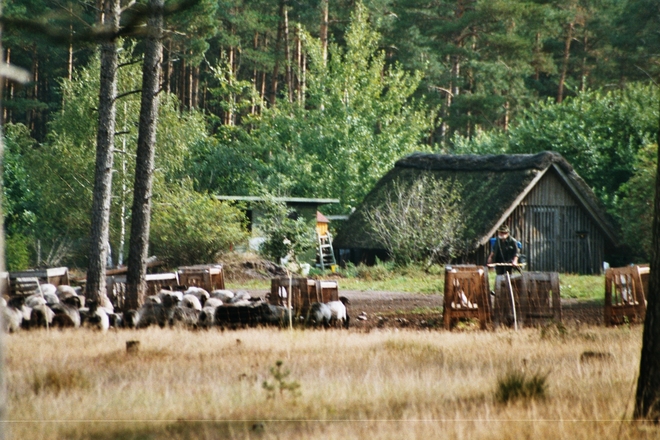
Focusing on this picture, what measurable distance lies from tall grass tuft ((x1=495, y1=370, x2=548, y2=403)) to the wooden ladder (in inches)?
862

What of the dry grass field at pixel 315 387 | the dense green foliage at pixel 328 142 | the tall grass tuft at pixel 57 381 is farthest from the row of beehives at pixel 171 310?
the dense green foliage at pixel 328 142

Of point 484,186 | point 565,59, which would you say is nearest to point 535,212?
point 484,186

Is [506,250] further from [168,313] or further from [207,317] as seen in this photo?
[168,313]

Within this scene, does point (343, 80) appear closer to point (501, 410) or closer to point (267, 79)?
point (267, 79)

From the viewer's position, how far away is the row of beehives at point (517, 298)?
12852 millimetres

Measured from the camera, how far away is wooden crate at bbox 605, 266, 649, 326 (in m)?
13.0

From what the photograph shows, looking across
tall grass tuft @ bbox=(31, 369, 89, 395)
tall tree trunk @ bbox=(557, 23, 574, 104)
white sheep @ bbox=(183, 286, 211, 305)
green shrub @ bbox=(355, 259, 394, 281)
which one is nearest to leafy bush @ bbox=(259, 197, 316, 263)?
green shrub @ bbox=(355, 259, 394, 281)

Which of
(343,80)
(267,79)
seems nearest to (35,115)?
(267,79)

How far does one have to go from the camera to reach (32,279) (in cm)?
1495

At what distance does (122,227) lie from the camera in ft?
93.6

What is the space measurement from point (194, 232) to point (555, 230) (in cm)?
1161

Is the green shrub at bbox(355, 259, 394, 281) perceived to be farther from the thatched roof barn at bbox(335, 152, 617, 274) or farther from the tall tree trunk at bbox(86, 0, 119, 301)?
the tall tree trunk at bbox(86, 0, 119, 301)

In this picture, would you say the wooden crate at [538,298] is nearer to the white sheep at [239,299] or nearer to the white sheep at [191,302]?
the white sheep at [239,299]

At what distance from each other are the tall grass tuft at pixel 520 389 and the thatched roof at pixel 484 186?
65.2 feet
